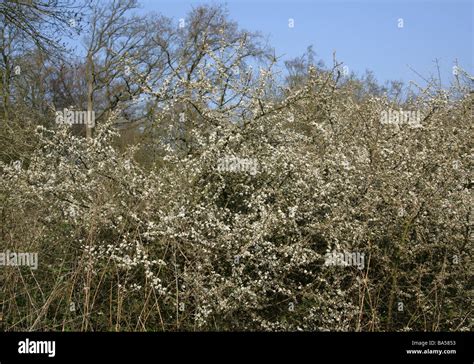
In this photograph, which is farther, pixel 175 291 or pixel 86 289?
pixel 175 291

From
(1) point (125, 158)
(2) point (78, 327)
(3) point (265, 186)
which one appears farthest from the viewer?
(1) point (125, 158)

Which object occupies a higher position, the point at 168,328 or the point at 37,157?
the point at 37,157

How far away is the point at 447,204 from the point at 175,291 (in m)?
2.57

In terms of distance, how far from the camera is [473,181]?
5.43 metres

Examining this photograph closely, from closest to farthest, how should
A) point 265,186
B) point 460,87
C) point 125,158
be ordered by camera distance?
point 265,186
point 125,158
point 460,87

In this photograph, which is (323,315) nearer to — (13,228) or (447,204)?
(447,204)

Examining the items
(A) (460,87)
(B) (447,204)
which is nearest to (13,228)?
(B) (447,204)

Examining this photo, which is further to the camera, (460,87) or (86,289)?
(460,87)

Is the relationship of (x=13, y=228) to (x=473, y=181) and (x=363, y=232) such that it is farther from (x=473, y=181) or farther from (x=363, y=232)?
(x=473, y=181)

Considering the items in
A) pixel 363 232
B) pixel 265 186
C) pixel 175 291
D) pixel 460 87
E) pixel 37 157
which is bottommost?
pixel 175 291

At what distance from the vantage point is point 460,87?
6.64 m

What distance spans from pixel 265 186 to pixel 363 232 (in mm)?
1044
